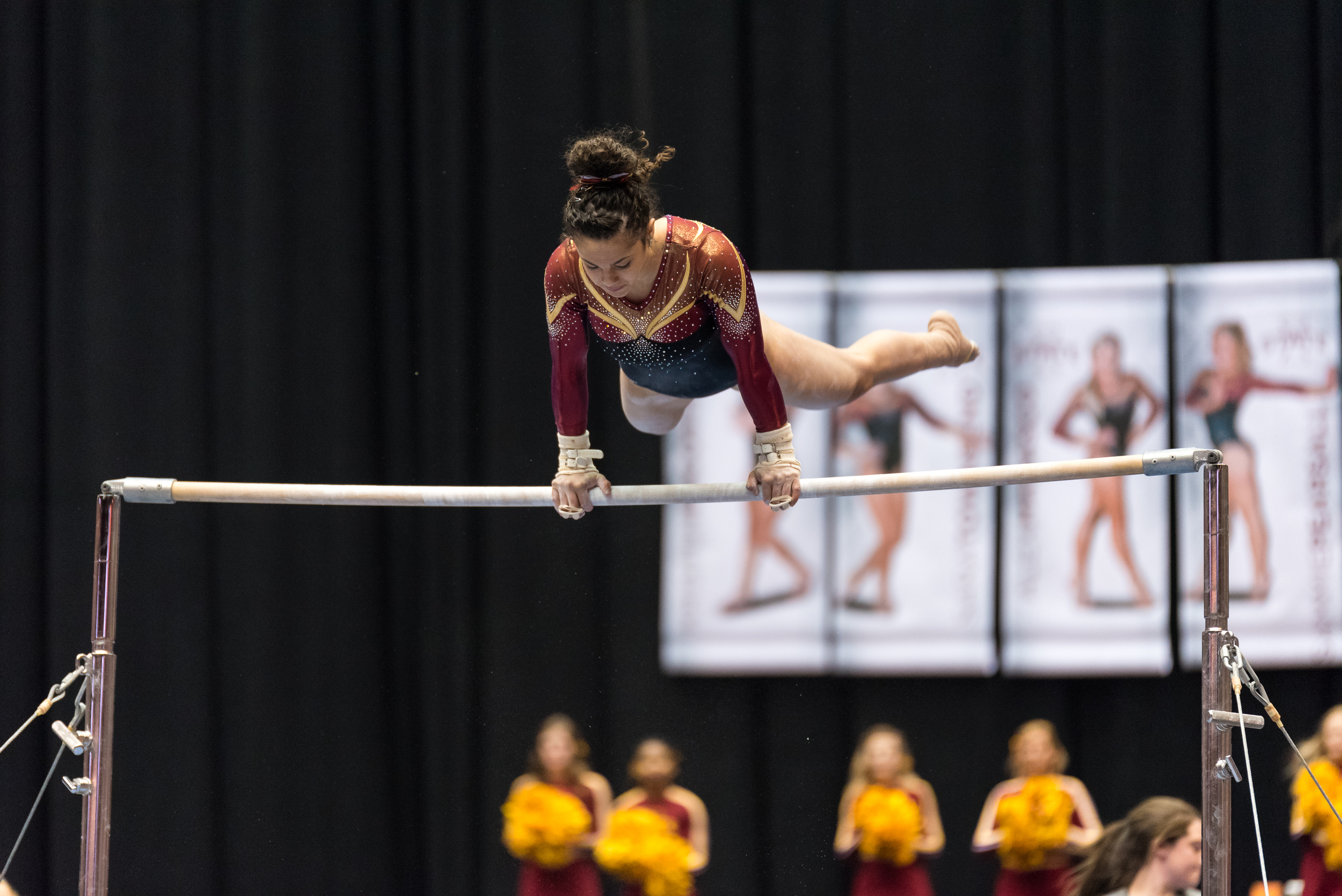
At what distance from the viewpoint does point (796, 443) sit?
4.98 metres

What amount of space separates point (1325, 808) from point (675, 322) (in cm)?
298

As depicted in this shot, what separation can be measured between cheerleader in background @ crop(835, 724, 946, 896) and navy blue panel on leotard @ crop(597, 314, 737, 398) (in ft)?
7.13

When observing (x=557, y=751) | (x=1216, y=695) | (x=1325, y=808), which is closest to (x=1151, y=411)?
(x=1325, y=808)

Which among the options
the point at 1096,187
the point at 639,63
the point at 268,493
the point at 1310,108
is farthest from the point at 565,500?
the point at 1310,108

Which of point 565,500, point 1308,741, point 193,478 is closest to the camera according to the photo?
point 565,500

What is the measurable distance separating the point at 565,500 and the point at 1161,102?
3.81 m

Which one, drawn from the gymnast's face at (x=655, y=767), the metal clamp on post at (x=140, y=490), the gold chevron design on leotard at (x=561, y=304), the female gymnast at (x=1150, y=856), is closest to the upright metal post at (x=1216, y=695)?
the gold chevron design on leotard at (x=561, y=304)

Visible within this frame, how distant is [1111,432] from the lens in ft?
16.5

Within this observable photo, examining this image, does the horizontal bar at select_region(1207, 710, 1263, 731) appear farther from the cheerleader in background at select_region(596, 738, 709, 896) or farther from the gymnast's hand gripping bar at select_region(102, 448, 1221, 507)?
the cheerleader in background at select_region(596, 738, 709, 896)

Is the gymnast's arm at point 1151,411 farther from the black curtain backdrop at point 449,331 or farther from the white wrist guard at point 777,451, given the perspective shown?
the white wrist guard at point 777,451

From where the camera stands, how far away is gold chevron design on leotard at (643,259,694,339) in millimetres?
2439

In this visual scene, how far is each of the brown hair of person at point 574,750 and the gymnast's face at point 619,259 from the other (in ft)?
8.39

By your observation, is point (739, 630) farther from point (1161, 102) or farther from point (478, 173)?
point (1161, 102)

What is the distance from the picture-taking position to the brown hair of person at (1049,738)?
180 inches
